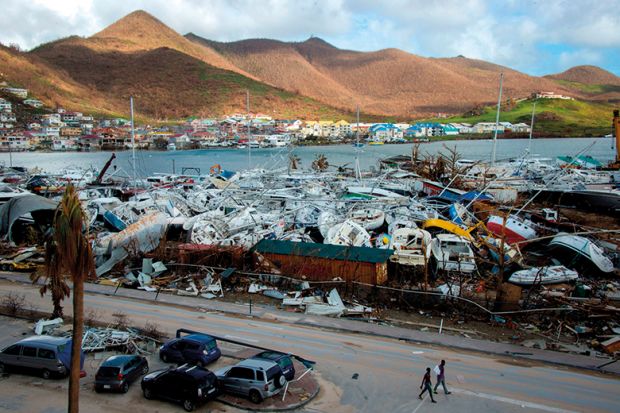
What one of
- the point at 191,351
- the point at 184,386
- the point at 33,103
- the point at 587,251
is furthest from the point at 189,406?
the point at 33,103

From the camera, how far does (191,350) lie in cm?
1045

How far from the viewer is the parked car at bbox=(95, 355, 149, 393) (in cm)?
927

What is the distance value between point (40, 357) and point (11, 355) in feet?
2.58

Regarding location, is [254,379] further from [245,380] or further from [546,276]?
[546,276]

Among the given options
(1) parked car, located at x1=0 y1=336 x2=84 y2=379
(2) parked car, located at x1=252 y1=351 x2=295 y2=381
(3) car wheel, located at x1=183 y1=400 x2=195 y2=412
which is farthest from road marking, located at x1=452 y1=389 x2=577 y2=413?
(1) parked car, located at x1=0 y1=336 x2=84 y2=379

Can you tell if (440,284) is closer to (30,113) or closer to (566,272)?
(566,272)

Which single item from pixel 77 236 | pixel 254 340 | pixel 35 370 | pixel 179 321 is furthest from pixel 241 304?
pixel 77 236

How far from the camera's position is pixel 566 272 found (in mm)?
16406

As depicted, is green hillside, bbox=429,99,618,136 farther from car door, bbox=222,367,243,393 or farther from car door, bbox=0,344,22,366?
car door, bbox=0,344,22,366

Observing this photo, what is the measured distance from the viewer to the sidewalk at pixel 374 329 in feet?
36.4

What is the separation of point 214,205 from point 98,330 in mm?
16619

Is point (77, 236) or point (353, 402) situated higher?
point (77, 236)

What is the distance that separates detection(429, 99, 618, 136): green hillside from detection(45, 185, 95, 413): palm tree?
139163 millimetres

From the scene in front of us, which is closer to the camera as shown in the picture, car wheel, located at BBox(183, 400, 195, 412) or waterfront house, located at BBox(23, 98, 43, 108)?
car wheel, located at BBox(183, 400, 195, 412)
